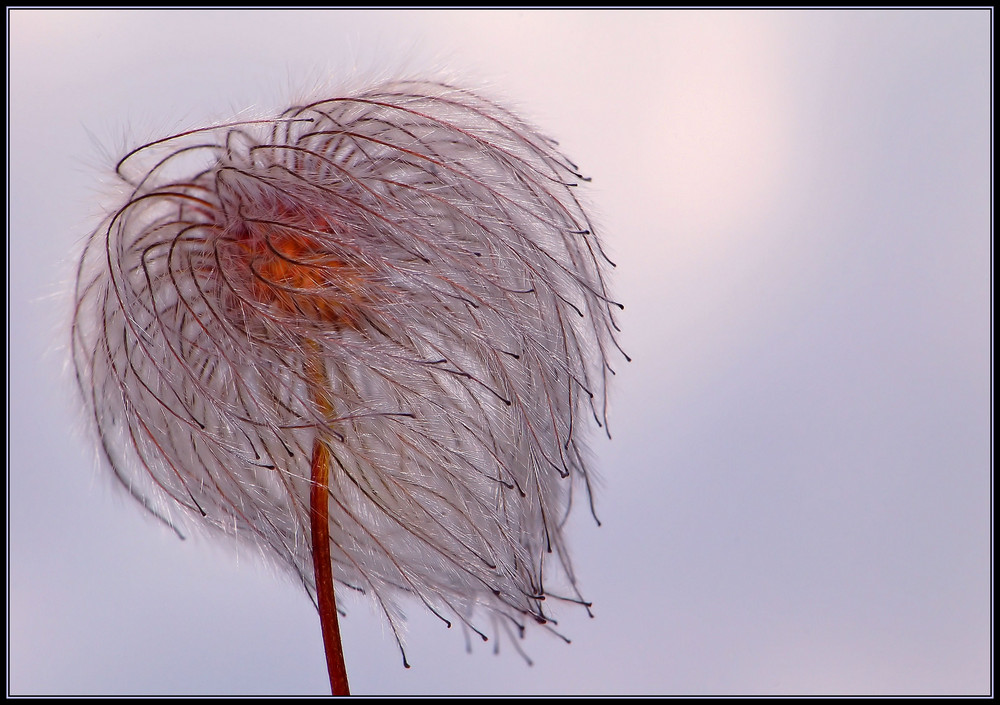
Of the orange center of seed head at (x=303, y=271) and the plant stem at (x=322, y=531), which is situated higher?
the orange center of seed head at (x=303, y=271)

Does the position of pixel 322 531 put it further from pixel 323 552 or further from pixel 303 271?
pixel 303 271

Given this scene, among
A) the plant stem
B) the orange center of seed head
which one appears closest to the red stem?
the plant stem

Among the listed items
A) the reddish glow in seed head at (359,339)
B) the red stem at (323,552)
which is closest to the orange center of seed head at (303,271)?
the reddish glow in seed head at (359,339)

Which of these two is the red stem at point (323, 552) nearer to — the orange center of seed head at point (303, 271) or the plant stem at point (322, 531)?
the plant stem at point (322, 531)

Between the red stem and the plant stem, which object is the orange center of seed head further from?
the red stem

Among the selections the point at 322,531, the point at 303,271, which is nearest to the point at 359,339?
the point at 303,271

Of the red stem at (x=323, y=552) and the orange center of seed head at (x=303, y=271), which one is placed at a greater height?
the orange center of seed head at (x=303, y=271)
